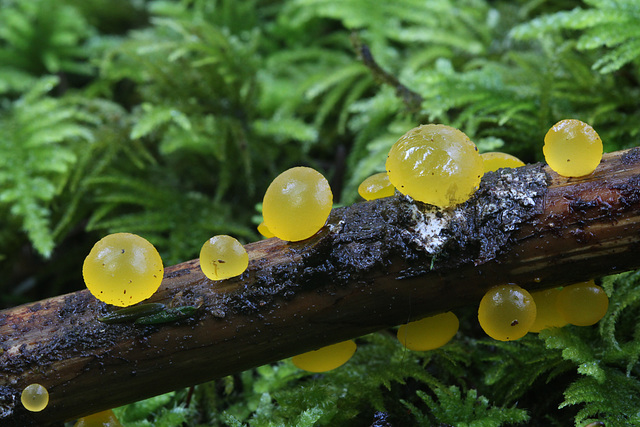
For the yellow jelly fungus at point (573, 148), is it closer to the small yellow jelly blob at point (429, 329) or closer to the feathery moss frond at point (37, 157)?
the small yellow jelly blob at point (429, 329)

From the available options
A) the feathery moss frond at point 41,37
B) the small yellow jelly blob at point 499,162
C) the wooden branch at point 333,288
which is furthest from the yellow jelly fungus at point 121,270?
the feathery moss frond at point 41,37

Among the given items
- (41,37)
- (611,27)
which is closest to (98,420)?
(611,27)

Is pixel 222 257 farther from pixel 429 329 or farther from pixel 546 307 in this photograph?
pixel 546 307

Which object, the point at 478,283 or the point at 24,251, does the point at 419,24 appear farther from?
the point at 24,251

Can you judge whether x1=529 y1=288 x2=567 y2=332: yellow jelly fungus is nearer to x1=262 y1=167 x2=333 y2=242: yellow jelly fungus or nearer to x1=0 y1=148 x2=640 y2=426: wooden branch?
x1=0 y1=148 x2=640 y2=426: wooden branch

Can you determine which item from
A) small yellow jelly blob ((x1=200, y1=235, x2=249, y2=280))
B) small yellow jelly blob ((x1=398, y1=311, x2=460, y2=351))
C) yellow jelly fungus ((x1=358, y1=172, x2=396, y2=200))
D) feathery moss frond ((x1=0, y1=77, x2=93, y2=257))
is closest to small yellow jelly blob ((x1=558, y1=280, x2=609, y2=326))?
small yellow jelly blob ((x1=398, y1=311, x2=460, y2=351))

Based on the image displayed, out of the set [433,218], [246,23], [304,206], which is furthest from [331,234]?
[246,23]
